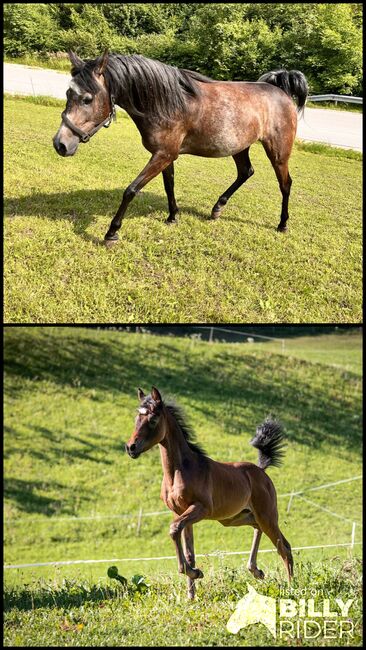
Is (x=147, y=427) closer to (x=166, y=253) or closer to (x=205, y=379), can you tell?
(x=166, y=253)

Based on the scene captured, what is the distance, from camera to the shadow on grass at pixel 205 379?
1390cm

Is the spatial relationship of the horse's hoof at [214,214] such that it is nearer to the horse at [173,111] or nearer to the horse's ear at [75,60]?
the horse at [173,111]

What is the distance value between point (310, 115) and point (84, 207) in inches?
283

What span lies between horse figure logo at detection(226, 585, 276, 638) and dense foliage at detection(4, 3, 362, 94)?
7.30m

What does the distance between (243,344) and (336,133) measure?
6.45 metres

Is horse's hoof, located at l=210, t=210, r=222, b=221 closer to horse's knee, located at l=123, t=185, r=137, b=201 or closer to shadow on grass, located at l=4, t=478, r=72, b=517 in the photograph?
horse's knee, located at l=123, t=185, r=137, b=201

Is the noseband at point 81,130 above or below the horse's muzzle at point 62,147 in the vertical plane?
above

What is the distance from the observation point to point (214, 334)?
18.9 m

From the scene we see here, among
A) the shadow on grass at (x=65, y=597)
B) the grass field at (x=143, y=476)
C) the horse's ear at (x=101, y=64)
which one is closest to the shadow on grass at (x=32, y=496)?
the grass field at (x=143, y=476)

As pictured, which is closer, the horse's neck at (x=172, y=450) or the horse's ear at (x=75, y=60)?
the horse's neck at (x=172, y=450)

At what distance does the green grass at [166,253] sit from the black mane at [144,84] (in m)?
1.62

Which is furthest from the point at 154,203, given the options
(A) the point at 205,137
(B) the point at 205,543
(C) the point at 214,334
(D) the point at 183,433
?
(C) the point at 214,334

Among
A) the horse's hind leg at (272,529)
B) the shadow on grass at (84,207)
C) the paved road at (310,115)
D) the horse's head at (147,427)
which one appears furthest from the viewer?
the paved road at (310,115)

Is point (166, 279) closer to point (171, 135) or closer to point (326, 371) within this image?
point (171, 135)
